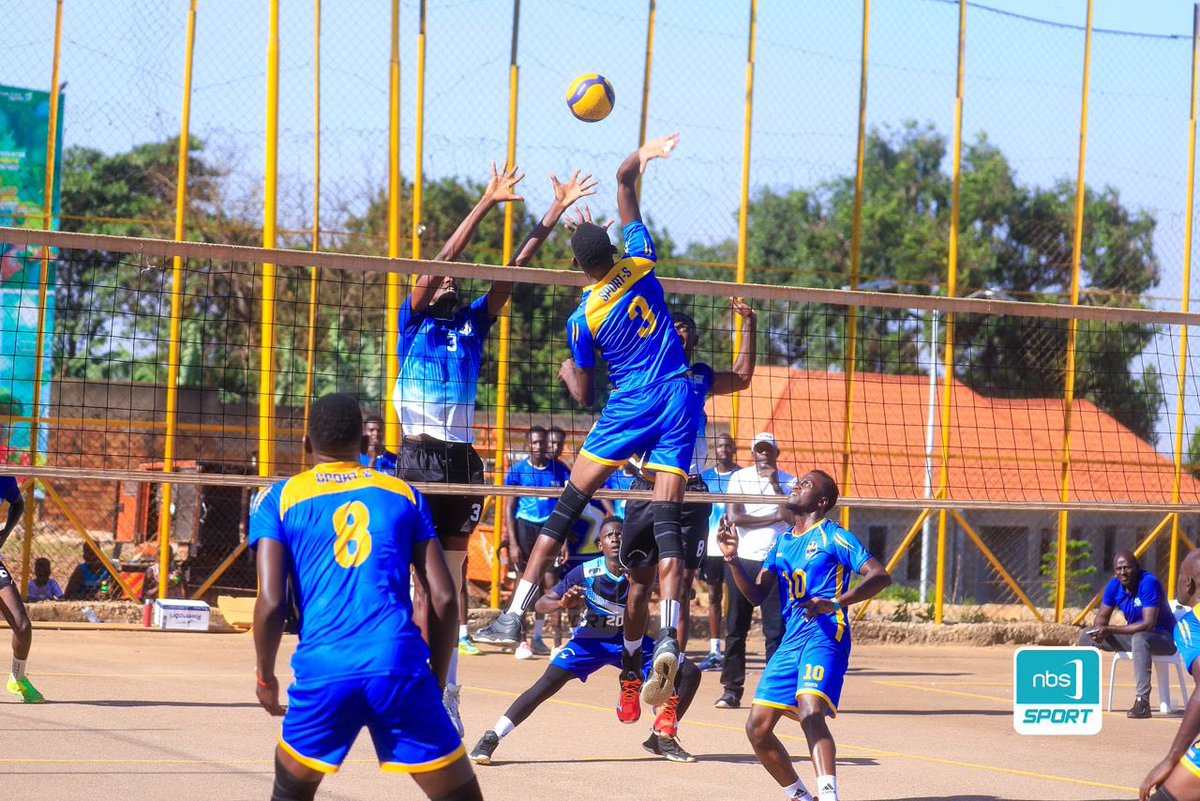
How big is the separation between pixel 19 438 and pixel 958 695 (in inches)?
400

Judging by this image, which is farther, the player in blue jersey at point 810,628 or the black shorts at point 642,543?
the black shorts at point 642,543

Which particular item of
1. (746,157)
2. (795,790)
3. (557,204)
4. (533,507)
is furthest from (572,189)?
(746,157)

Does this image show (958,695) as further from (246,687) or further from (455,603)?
(455,603)

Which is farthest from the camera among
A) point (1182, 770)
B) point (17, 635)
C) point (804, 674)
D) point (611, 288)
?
point (17, 635)

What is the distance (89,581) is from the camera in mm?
16641

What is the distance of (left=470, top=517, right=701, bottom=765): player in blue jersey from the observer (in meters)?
8.59

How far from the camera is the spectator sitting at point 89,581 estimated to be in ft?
53.6

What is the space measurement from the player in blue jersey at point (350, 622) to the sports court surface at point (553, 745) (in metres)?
2.46

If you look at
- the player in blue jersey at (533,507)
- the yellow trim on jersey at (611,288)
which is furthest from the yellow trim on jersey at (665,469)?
the player in blue jersey at (533,507)

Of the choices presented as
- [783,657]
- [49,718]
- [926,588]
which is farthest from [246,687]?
[926,588]

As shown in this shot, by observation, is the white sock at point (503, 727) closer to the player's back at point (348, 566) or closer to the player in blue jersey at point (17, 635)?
the player in blue jersey at point (17, 635)

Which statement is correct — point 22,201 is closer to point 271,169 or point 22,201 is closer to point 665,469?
point 271,169

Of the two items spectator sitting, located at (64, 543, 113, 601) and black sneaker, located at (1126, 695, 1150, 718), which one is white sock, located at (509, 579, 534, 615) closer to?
black sneaker, located at (1126, 695, 1150, 718)

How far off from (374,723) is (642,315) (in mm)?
3544
